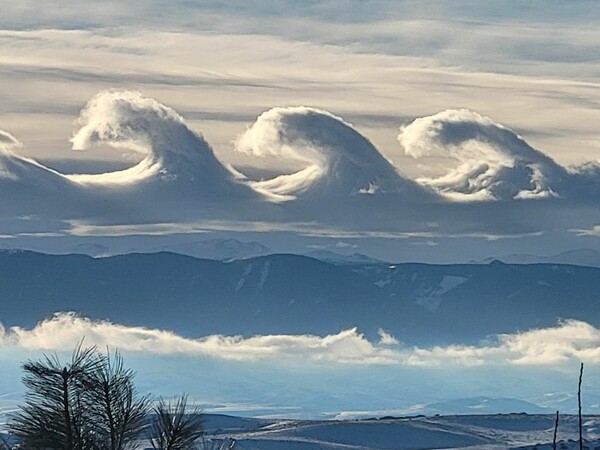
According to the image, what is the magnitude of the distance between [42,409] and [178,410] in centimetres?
201

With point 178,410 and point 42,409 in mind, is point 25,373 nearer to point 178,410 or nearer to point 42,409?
point 42,409

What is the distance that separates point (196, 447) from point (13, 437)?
2.80m

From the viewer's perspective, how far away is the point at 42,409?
23.3m

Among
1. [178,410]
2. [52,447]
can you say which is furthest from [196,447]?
[52,447]

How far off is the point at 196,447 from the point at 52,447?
2.13m

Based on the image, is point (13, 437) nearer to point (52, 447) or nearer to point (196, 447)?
point (52, 447)

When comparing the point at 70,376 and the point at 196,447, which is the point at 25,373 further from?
the point at 196,447

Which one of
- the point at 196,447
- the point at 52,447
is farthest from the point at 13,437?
the point at 196,447

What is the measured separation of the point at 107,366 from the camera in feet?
77.2

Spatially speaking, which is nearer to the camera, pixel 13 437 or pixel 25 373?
pixel 25 373

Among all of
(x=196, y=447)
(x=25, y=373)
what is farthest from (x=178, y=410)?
(x=25, y=373)

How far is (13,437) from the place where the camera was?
80.1 ft

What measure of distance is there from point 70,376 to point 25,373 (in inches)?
25.1

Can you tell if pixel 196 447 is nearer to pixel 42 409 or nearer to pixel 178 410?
pixel 178 410
